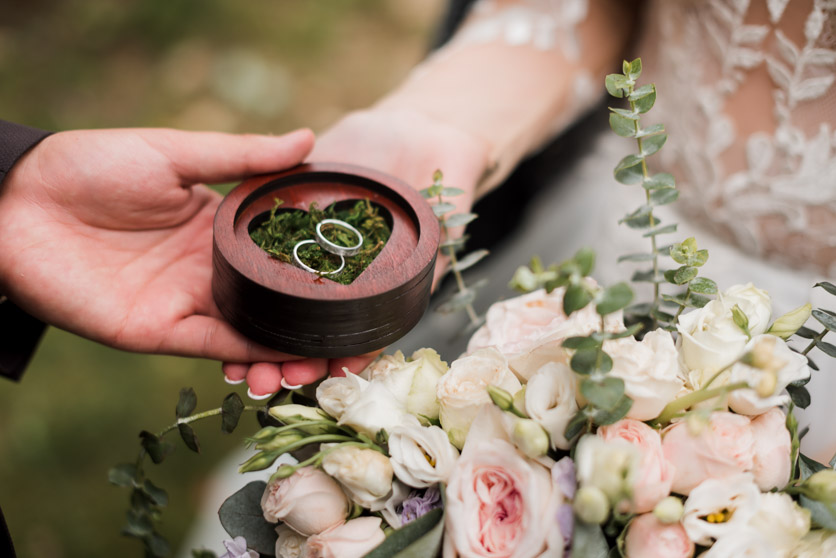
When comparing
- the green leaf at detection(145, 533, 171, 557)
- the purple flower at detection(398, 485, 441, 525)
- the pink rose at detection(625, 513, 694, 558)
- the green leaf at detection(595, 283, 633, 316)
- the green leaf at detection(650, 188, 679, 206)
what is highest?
the green leaf at detection(595, 283, 633, 316)

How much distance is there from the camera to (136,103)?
2996 mm

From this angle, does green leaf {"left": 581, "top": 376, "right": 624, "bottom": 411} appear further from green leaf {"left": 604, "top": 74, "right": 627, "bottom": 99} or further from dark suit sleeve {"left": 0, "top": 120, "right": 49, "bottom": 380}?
dark suit sleeve {"left": 0, "top": 120, "right": 49, "bottom": 380}

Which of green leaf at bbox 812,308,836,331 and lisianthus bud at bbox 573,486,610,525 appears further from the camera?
green leaf at bbox 812,308,836,331

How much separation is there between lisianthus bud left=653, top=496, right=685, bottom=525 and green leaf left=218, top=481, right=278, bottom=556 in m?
0.41

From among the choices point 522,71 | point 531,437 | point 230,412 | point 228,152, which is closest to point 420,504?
point 531,437

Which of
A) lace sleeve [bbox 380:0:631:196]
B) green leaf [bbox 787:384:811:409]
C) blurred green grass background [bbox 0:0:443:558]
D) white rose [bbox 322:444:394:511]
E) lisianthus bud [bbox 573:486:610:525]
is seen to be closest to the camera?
lisianthus bud [bbox 573:486:610:525]

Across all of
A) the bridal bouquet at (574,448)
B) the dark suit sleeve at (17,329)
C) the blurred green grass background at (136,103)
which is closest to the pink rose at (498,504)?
the bridal bouquet at (574,448)

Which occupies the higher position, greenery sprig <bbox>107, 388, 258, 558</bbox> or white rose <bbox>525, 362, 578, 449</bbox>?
white rose <bbox>525, 362, 578, 449</bbox>

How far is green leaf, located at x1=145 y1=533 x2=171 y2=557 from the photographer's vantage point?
84 cm

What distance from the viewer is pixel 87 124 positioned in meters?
2.86

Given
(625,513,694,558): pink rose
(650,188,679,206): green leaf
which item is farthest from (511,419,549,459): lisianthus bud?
(650,188,679,206): green leaf

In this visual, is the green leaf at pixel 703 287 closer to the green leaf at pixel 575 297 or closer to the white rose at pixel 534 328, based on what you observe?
the white rose at pixel 534 328

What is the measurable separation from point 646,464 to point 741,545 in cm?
9

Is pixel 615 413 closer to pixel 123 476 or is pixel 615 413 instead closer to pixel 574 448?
pixel 574 448
